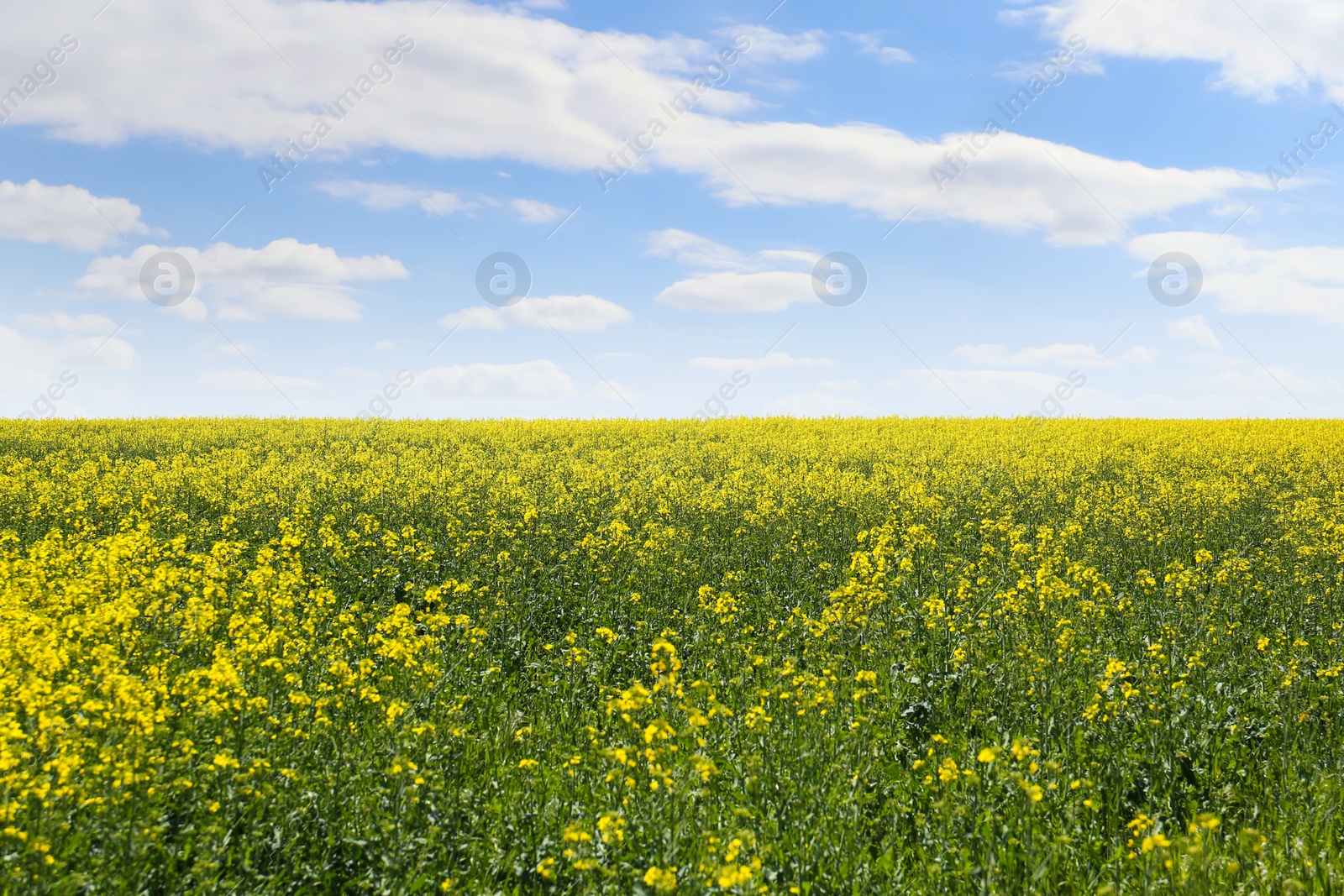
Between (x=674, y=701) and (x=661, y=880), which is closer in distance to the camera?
(x=661, y=880)

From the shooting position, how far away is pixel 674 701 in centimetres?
671

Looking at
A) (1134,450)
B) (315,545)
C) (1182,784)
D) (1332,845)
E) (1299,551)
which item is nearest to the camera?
(1332,845)

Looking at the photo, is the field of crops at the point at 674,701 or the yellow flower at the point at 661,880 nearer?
the yellow flower at the point at 661,880

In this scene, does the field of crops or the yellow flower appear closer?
the yellow flower

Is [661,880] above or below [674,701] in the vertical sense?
below

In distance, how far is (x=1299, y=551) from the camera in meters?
11.5

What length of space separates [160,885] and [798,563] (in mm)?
8777

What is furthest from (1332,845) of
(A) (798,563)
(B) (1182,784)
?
(A) (798,563)

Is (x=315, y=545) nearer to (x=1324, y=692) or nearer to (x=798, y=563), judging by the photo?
(x=798, y=563)

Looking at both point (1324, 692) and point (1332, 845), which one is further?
point (1324, 692)

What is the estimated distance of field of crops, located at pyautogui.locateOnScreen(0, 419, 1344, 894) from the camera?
486 cm

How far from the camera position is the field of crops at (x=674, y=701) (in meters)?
4.86

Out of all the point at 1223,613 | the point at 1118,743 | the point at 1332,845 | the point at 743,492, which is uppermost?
the point at 743,492

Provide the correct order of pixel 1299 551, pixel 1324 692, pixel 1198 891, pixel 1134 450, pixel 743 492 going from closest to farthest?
1. pixel 1198 891
2. pixel 1324 692
3. pixel 1299 551
4. pixel 743 492
5. pixel 1134 450
